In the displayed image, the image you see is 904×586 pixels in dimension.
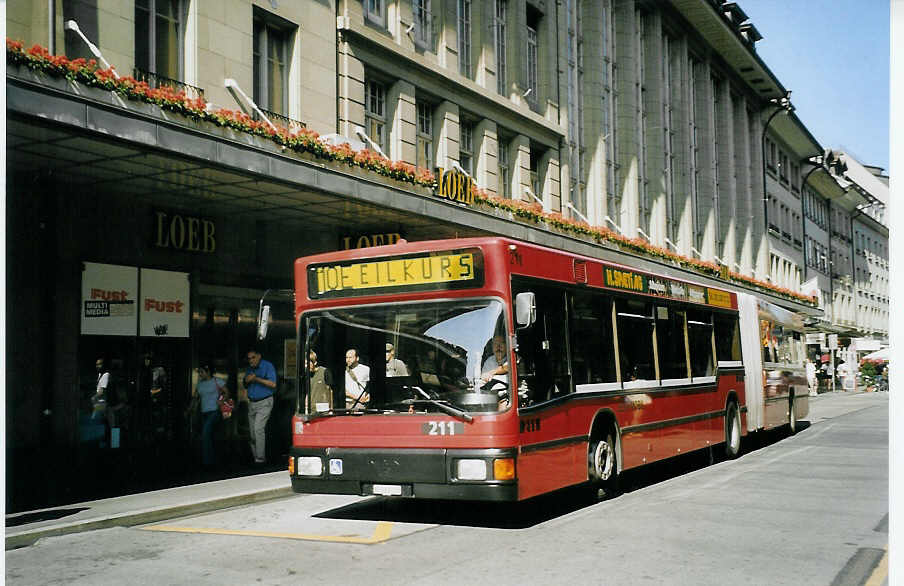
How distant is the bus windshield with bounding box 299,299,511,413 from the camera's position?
29.5ft

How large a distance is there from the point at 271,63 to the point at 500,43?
1009cm

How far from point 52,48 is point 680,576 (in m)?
10.8

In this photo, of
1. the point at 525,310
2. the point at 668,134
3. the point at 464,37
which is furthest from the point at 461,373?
the point at 668,134

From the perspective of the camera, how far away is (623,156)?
36.2 meters

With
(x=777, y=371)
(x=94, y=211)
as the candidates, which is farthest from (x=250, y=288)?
(x=777, y=371)

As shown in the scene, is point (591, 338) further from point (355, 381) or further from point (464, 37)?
point (464, 37)

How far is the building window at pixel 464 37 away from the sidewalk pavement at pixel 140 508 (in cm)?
1433

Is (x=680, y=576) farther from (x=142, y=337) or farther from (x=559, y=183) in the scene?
(x=559, y=183)

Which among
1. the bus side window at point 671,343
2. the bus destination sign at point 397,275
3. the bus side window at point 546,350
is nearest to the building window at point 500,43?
the bus side window at point 671,343

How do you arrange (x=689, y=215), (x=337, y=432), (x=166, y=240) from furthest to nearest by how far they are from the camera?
→ (x=689, y=215), (x=166, y=240), (x=337, y=432)

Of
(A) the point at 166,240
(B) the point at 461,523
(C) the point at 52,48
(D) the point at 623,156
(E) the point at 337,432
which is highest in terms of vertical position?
(D) the point at 623,156

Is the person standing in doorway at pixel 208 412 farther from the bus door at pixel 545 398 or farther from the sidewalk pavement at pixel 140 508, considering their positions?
the bus door at pixel 545 398

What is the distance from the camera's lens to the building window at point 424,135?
23.0 meters

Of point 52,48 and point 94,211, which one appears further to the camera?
point 94,211
